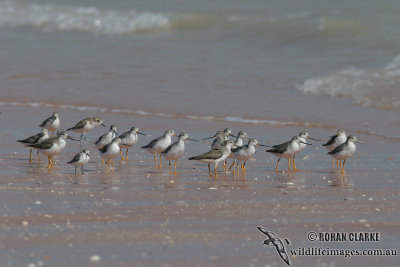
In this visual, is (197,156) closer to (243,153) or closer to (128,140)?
(243,153)

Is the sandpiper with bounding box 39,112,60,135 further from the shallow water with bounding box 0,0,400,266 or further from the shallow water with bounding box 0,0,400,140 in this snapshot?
the shallow water with bounding box 0,0,400,140

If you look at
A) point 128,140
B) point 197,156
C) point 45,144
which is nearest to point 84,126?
point 128,140

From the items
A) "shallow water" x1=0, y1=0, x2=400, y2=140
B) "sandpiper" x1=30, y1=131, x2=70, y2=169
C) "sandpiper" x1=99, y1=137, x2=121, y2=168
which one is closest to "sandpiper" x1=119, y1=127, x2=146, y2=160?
"sandpiper" x1=99, y1=137, x2=121, y2=168

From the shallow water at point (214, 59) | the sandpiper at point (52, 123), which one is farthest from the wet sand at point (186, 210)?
the shallow water at point (214, 59)

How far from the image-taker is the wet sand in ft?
20.7

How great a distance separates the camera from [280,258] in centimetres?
629

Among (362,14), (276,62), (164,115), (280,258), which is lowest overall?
(280,258)

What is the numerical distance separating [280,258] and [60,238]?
6.05 ft

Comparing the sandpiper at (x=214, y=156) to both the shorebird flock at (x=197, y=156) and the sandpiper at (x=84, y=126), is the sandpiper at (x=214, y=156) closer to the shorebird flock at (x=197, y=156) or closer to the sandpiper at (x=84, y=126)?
the shorebird flock at (x=197, y=156)

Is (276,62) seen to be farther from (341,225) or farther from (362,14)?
(341,225)

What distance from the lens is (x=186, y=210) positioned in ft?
25.4

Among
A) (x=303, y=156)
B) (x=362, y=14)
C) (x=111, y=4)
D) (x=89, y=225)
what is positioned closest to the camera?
(x=89, y=225)

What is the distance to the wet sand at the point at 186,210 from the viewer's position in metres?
6.30

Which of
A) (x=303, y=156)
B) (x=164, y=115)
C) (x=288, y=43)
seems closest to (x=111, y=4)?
(x=288, y=43)
